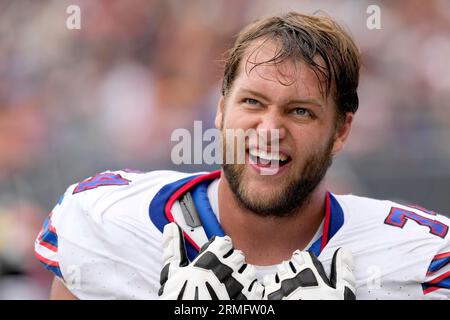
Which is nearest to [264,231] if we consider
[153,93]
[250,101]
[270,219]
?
[270,219]

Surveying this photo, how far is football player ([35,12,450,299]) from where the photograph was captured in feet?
5.89

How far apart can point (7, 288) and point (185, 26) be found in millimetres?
1827

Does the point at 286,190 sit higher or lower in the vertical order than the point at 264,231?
higher

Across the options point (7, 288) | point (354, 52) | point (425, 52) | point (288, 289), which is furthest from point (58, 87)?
point (288, 289)

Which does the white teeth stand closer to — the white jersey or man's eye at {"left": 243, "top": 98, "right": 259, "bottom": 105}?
man's eye at {"left": 243, "top": 98, "right": 259, "bottom": 105}

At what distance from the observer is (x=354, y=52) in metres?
2.03

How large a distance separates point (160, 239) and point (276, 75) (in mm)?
532

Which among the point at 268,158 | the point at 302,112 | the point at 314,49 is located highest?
the point at 314,49

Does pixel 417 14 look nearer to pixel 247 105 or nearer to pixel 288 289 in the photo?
pixel 247 105

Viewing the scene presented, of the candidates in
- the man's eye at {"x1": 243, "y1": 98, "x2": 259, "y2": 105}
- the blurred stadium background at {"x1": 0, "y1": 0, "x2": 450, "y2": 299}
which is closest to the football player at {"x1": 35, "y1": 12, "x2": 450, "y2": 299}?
the man's eye at {"x1": 243, "y1": 98, "x2": 259, "y2": 105}

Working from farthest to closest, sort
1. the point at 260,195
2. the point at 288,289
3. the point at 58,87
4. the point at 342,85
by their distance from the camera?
the point at 58,87
the point at 342,85
the point at 260,195
the point at 288,289

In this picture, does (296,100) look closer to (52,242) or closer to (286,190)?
(286,190)

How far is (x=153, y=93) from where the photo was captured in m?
4.08

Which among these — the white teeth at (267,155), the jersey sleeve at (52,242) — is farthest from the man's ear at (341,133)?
the jersey sleeve at (52,242)
